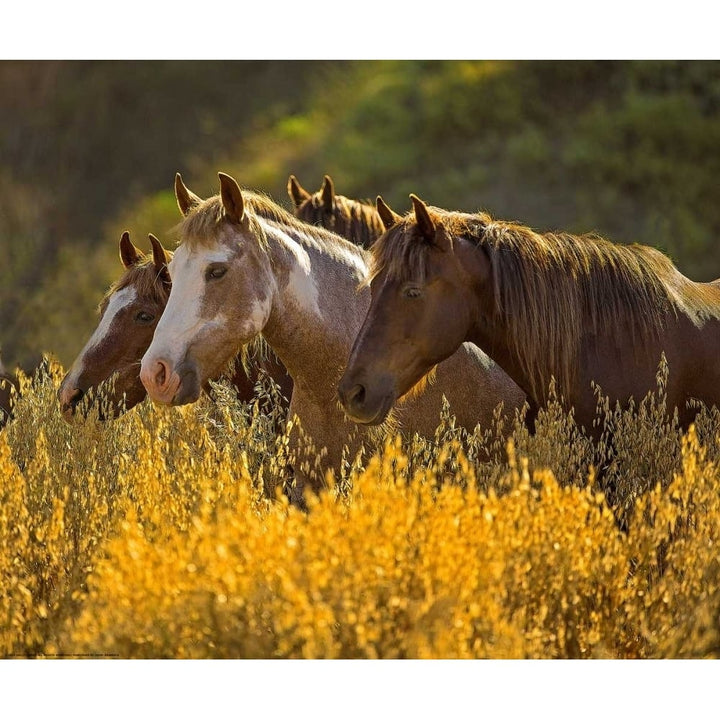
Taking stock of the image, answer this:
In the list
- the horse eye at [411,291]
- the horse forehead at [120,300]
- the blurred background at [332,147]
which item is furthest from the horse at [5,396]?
the horse eye at [411,291]

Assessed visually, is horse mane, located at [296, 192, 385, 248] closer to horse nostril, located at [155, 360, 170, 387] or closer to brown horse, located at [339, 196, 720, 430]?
brown horse, located at [339, 196, 720, 430]

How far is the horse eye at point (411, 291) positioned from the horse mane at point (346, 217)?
5.46 feet

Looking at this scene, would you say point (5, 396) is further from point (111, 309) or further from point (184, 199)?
point (184, 199)

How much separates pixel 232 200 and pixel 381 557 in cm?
137

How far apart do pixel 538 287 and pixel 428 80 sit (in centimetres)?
121

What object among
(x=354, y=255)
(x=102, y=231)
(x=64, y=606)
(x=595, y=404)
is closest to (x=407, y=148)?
(x=354, y=255)

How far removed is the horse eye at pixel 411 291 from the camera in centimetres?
325

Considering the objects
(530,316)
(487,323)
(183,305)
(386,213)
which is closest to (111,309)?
(183,305)

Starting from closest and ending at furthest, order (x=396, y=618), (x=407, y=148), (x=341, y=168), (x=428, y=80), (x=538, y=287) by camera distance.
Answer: (x=396, y=618) < (x=538, y=287) < (x=428, y=80) < (x=407, y=148) < (x=341, y=168)

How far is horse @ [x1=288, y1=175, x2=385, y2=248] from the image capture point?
490 cm

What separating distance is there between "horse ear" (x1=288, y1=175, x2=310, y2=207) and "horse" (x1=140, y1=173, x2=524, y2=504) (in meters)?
1.28

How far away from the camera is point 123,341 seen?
4035 mm
